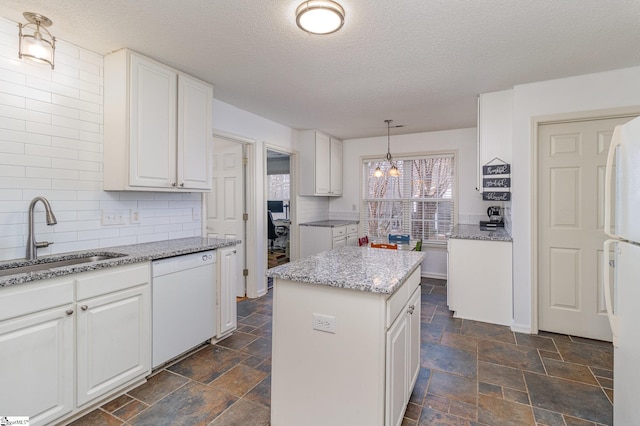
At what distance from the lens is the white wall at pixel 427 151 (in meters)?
4.95

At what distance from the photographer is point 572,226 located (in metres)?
3.04

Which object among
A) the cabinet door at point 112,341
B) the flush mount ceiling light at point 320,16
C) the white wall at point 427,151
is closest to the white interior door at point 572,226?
the white wall at point 427,151

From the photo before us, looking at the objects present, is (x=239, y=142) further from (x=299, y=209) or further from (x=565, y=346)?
(x=565, y=346)

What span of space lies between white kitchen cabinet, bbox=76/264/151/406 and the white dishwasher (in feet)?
0.28

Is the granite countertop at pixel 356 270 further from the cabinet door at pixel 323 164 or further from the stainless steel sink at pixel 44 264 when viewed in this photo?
the cabinet door at pixel 323 164

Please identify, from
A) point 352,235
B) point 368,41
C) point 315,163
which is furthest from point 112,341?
point 352,235

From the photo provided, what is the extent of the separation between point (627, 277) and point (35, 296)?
Result: 9.61 ft

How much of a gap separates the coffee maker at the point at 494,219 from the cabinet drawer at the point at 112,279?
3.95 meters

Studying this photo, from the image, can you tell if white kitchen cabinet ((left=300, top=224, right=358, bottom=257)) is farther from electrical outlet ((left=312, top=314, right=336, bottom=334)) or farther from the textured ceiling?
electrical outlet ((left=312, top=314, right=336, bottom=334))

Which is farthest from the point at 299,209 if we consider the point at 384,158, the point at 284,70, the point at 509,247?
the point at 509,247

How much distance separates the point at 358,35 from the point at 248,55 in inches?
35.1

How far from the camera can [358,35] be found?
7.23 ft

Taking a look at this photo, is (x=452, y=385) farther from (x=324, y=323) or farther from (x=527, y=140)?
(x=527, y=140)

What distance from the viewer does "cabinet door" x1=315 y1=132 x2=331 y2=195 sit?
5.00 meters
